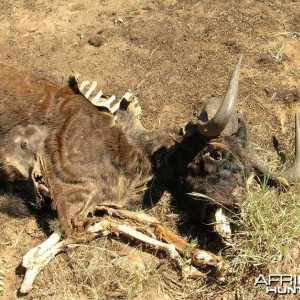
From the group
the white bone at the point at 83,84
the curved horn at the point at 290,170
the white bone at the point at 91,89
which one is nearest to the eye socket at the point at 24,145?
the white bone at the point at 91,89

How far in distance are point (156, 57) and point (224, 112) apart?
2.55 meters

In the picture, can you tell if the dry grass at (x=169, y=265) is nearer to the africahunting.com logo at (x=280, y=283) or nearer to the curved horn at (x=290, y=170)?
the africahunting.com logo at (x=280, y=283)

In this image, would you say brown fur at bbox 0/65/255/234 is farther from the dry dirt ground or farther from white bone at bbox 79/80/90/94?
the dry dirt ground

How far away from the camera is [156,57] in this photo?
618cm

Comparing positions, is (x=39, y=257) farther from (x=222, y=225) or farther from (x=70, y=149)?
(x=222, y=225)

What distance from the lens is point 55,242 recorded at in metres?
4.50

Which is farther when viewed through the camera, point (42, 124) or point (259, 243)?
point (42, 124)

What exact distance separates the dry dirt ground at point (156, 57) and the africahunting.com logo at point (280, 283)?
801 mm

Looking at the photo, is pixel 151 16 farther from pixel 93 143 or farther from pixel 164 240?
pixel 164 240

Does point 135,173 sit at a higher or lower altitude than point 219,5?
lower

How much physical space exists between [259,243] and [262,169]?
2.38ft

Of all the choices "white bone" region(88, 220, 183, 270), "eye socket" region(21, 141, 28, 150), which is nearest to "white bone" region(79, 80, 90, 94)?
"eye socket" region(21, 141, 28, 150)

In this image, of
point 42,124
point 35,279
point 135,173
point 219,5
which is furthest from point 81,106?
point 219,5

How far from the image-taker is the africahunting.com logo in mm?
4203
